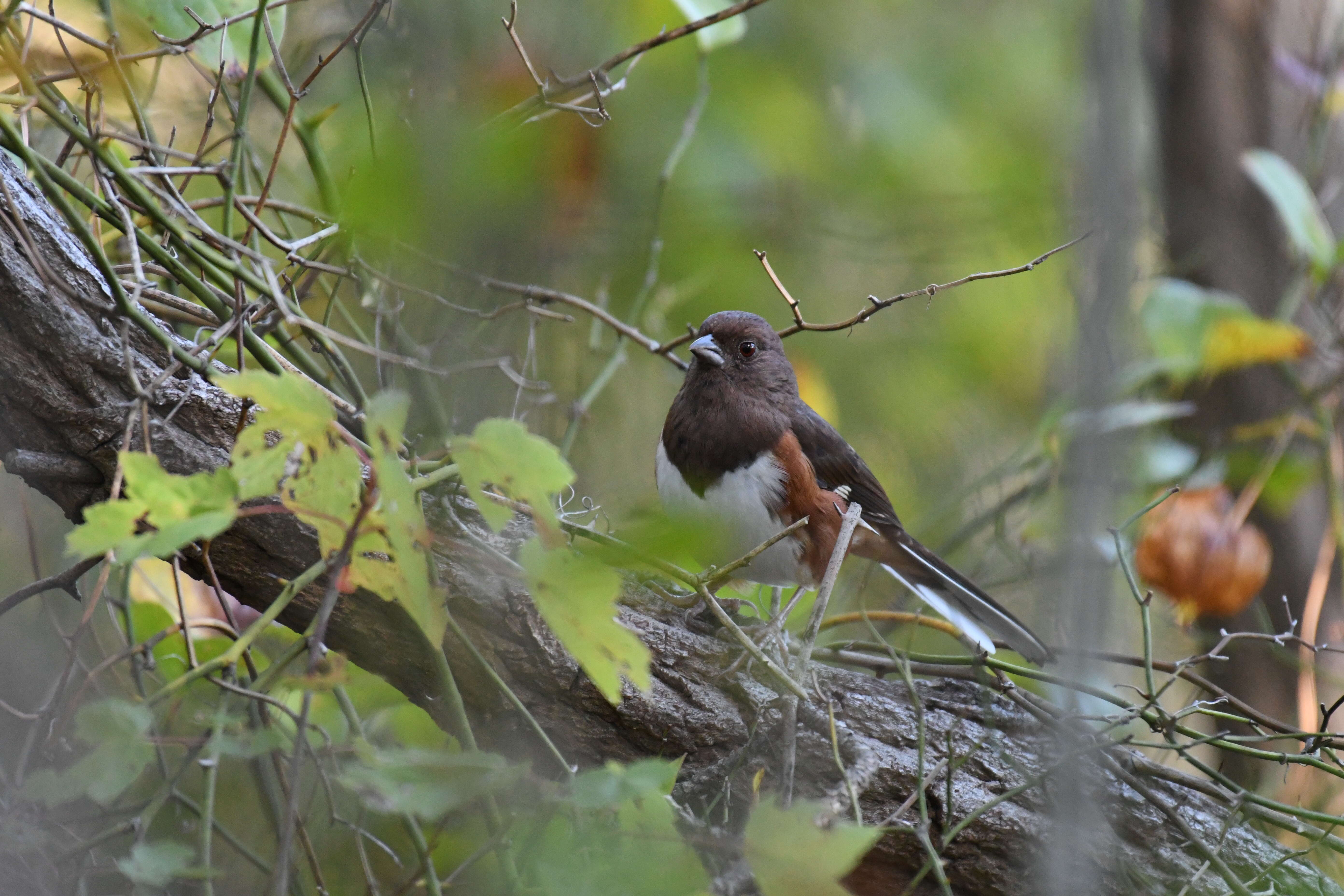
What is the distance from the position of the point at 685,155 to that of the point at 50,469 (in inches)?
88.4

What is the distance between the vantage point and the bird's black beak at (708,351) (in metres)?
2.49

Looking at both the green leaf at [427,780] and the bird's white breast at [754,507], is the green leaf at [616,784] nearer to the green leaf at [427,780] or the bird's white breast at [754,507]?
the green leaf at [427,780]

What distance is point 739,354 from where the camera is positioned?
2590 millimetres

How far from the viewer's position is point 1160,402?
3.08 meters

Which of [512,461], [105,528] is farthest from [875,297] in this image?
[105,528]

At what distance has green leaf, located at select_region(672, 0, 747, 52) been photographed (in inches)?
67.8

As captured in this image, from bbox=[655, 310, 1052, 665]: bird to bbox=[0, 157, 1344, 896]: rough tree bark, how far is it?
52 centimetres

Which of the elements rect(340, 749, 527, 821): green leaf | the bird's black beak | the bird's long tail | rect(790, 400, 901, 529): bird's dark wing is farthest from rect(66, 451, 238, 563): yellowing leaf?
rect(790, 400, 901, 529): bird's dark wing

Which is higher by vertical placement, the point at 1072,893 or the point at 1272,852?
the point at 1072,893

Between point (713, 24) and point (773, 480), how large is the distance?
3.57 feet

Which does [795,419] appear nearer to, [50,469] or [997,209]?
[997,209]

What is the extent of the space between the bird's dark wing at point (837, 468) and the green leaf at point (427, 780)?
6.21ft

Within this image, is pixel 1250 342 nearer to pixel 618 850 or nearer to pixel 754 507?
pixel 754 507

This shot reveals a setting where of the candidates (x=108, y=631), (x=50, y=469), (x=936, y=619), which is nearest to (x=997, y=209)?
(x=936, y=619)
